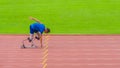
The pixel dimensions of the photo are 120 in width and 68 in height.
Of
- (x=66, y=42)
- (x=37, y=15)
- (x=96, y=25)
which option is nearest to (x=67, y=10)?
(x=37, y=15)

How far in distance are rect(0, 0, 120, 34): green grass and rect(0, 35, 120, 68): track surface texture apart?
10.3 ft

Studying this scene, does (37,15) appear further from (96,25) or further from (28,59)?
(28,59)

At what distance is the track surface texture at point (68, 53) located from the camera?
48.5 feet

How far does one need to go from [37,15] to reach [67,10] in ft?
7.26

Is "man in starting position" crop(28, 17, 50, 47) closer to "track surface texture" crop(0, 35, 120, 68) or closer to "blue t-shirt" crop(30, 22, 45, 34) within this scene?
"blue t-shirt" crop(30, 22, 45, 34)

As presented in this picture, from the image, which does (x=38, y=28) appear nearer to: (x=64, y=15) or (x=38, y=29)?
(x=38, y=29)

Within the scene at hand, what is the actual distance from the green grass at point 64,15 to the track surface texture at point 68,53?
124 inches

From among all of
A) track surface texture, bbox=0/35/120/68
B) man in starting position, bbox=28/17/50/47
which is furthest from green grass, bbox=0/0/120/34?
man in starting position, bbox=28/17/50/47

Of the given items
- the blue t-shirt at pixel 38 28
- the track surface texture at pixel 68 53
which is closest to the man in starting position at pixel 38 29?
the blue t-shirt at pixel 38 28

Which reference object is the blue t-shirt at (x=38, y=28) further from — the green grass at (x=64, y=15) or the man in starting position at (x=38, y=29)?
the green grass at (x=64, y=15)

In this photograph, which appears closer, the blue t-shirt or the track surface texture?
the track surface texture

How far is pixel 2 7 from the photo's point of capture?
30.2 m

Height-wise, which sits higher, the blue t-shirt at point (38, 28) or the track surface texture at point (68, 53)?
the blue t-shirt at point (38, 28)

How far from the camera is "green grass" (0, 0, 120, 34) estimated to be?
2431 cm
